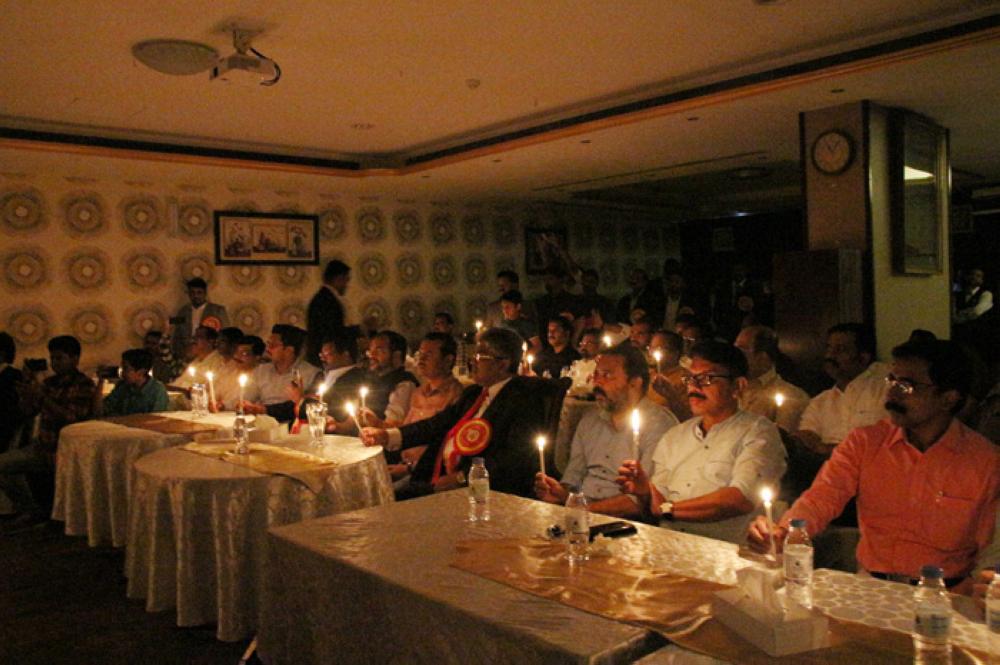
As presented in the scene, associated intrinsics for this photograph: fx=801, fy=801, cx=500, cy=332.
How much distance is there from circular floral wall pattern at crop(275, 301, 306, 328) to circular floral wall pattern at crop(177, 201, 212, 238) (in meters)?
1.20

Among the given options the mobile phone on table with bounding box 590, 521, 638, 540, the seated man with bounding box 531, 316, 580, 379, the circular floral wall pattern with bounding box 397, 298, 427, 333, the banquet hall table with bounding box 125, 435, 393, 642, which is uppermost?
the circular floral wall pattern with bounding box 397, 298, 427, 333

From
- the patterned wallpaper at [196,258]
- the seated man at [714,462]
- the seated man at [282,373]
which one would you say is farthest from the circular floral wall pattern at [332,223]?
the seated man at [714,462]

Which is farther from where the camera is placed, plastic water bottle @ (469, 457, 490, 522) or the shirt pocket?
plastic water bottle @ (469, 457, 490, 522)

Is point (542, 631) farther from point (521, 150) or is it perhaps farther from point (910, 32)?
point (521, 150)

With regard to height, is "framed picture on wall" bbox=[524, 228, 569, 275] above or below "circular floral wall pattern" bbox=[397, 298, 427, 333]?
above

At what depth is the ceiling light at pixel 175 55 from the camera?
4391 millimetres

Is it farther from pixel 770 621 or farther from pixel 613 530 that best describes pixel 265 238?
pixel 770 621

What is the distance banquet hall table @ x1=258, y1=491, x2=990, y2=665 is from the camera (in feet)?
5.08

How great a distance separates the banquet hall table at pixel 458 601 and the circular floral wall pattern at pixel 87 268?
637 centimetres

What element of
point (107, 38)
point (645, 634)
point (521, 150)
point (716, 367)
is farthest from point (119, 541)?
point (521, 150)

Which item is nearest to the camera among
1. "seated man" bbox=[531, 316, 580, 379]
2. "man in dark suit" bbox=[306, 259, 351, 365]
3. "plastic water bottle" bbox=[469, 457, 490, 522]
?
"plastic water bottle" bbox=[469, 457, 490, 522]

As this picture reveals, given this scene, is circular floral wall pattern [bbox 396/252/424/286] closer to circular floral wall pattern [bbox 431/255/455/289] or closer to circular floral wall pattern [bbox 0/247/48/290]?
circular floral wall pattern [bbox 431/255/455/289]
